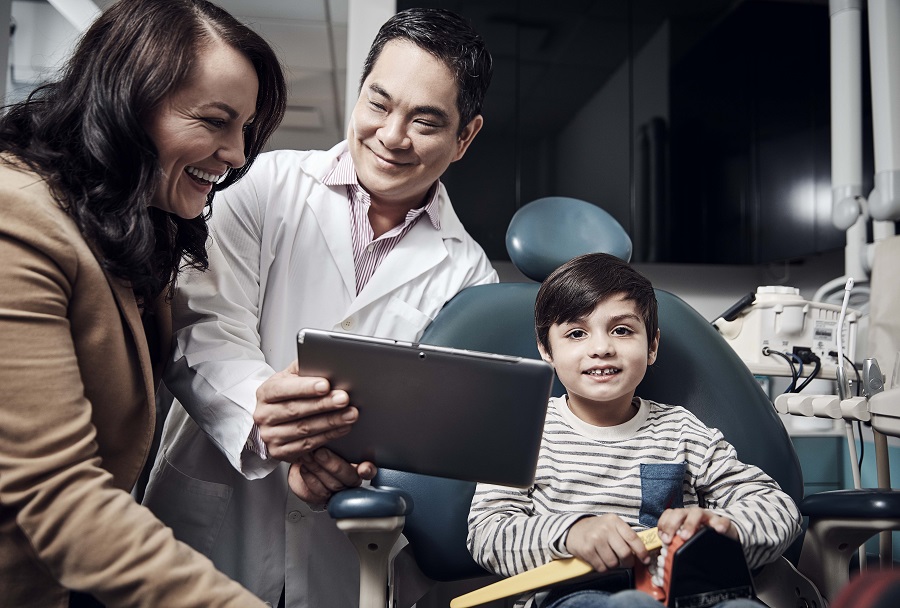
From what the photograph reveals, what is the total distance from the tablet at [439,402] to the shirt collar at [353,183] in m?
0.61

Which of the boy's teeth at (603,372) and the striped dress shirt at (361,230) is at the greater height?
the striped dress shirt at (361,230)

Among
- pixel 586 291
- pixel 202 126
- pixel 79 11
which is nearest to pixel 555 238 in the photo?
pixel 586 291

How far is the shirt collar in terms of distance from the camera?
1.42m

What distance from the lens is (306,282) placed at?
1.35 m

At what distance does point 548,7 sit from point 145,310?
87.6 inches

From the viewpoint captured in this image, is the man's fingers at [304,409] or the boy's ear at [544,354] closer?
the man's fingers at [304,409]

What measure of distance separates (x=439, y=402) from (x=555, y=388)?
441 mm

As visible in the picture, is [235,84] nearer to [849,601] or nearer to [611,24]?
[849,601]

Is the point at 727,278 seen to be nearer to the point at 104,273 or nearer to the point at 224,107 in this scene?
the point at 224,107

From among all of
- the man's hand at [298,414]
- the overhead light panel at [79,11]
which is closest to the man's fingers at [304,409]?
the man's hand at [298,414]

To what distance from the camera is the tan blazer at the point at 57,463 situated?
2.27 feet

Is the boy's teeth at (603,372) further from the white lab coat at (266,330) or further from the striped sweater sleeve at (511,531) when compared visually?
the white lab coat at (266,330)

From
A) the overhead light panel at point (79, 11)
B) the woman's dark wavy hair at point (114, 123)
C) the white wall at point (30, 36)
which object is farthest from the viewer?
the white wall at point (30, 36)

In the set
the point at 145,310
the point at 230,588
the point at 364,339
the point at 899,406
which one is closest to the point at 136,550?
the point at 230,588
